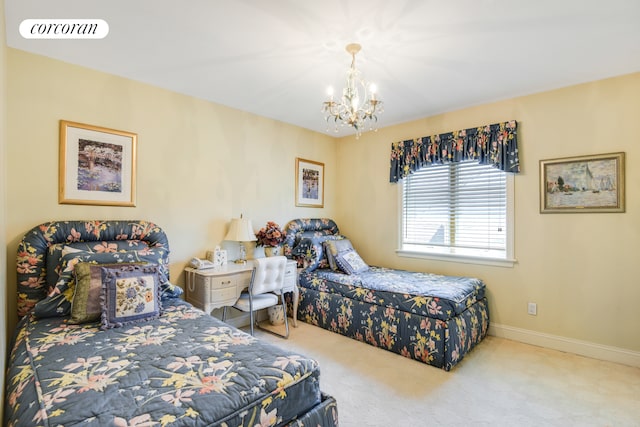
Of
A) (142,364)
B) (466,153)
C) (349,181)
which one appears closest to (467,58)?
(466,153)

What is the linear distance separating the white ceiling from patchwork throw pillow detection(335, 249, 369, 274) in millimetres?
1882

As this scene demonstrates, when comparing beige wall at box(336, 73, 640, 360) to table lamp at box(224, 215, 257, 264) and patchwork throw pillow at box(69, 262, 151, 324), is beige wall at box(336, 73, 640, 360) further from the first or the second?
patchwork throw pillow at box(69, 262, 151, 324)

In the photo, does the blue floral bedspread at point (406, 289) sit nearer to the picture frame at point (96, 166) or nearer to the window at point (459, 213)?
the window at point (459, 213)

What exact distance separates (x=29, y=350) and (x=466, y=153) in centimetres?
393

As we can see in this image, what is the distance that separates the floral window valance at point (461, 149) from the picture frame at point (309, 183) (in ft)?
3.40

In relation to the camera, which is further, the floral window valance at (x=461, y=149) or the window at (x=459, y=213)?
the window at (x=459, y=213)

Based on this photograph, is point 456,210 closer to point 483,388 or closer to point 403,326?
point 403,326

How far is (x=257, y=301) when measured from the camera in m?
3.11

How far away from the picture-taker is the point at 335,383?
241 cm

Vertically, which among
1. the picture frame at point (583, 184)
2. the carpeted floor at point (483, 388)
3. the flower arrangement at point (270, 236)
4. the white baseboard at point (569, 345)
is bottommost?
the carpeted floor at point (483, 388)

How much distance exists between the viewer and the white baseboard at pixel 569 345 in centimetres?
270

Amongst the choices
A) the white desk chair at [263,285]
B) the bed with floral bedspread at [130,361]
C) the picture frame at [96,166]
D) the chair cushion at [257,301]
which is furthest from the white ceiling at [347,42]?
the chair cushion at [257,301]

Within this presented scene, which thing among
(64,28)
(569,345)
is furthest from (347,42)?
(569,345)

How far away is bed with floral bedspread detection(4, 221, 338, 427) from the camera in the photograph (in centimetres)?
116
